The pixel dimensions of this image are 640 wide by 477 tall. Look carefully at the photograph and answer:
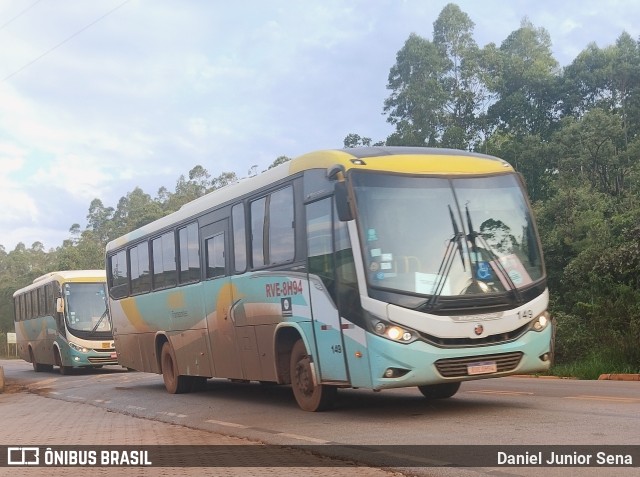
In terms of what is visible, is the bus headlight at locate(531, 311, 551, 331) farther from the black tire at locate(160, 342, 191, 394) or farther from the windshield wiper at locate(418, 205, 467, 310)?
the black tire at locate(160, 342, 191, 394)

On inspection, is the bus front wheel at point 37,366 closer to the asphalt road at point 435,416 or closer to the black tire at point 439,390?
the asphalt road at point 435,416

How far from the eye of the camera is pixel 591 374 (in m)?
18.1

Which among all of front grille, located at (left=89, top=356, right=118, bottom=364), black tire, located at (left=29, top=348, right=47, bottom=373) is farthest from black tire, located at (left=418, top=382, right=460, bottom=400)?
black tire, located at (left=29, top=348, right=47, bottom=373)

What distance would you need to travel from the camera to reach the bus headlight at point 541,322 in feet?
36.8

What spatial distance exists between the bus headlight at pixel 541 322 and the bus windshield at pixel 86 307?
2138cm

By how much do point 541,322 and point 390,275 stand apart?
2.02m

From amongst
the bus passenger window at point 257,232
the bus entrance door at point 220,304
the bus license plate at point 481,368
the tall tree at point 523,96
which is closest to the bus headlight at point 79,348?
the bus entrance door at point 220,304

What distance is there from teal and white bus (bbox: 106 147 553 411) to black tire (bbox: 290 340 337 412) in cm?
2

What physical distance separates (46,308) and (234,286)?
19.6m

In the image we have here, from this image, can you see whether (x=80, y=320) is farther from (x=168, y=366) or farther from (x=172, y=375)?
(x=172, y=375)

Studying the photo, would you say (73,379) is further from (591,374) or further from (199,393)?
(591,374)

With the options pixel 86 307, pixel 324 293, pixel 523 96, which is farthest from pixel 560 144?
pixel 324 293

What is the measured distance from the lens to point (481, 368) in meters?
10.7

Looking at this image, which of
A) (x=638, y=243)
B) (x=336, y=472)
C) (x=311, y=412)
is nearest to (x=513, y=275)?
(x=311, y=412)
